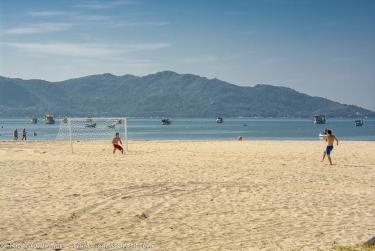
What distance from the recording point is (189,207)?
998 cm

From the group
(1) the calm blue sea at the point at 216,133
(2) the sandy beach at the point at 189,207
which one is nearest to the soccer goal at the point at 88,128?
(1) the calm blue sea at the point at 216,133

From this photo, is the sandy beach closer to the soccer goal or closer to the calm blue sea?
the soccer goal

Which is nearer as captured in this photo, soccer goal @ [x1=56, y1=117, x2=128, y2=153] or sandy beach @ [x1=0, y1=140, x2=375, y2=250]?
sandy beach @ [x1=0, y1=140, x2=375, y2=250]

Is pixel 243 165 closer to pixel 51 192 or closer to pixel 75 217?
pixel 51 192

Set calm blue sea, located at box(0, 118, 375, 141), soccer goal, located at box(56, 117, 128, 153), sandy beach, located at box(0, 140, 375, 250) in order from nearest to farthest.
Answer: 1. sandy beach, located at box(0, 140, 375, 250)
2. soccer goal, located at box(56, 117, 128, 153)
3. calm blue sea, located at box(0, 118, 375, 141)

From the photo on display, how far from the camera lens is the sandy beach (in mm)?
7586

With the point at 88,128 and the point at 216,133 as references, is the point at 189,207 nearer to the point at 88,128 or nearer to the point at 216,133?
the point at 88,128

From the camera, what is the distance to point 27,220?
340 inches

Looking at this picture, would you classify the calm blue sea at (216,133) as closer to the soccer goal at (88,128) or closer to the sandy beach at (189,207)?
the soccer goal at (88,128)

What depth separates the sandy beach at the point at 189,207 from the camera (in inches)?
299

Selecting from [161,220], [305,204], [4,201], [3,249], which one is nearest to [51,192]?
[4,201]

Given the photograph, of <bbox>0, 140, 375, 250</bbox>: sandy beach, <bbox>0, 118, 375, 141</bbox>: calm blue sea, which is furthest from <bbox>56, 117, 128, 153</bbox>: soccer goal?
<bbox>0, 140, 375, 250</bbox>: sandy beach

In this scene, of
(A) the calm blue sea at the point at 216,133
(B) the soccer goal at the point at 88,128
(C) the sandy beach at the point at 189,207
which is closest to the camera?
(C) the sandy beach at the point at 189,207

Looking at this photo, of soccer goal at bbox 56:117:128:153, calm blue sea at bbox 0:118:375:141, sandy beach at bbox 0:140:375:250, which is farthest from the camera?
calm blue sea at bbox 0:118:375:141
